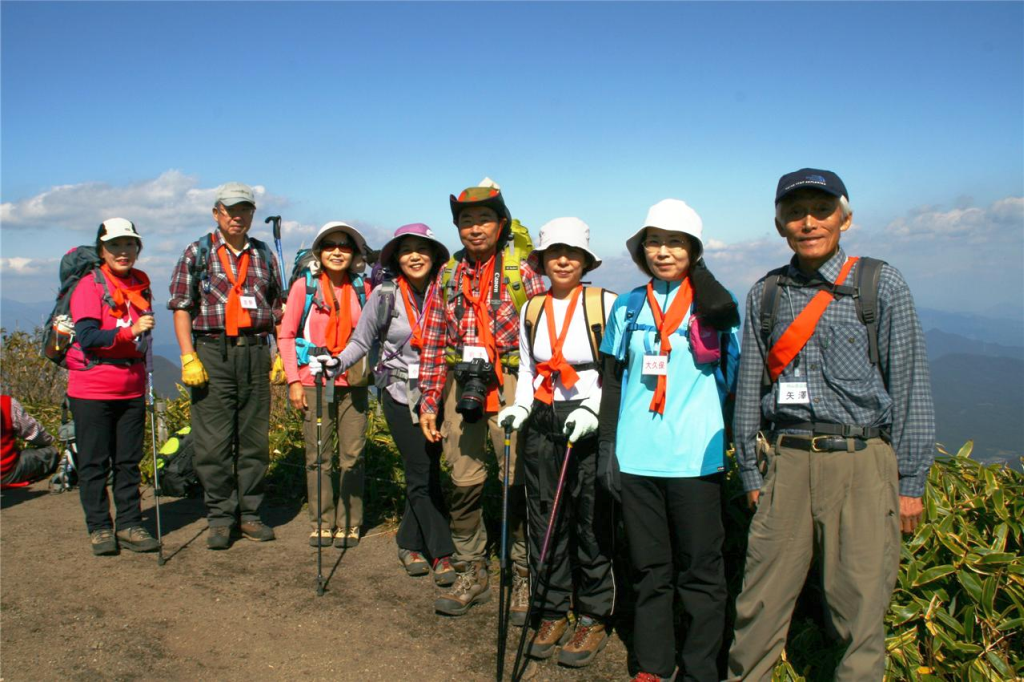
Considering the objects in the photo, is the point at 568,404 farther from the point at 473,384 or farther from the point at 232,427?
the point at 232,427

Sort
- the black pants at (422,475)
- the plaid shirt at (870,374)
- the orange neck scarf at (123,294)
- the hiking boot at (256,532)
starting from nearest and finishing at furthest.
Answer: the plaid shirt at (870,374), the black pants at (422,475), the orange neck scarf at (123,294), the hiking boot at (256,532)

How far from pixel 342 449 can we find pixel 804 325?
362 centimetres

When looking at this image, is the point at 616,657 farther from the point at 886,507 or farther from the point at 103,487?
the point at 103,487

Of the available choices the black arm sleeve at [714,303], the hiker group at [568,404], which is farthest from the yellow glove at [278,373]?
the black arm sleeve at [714,303]

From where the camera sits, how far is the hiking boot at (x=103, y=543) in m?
5.48

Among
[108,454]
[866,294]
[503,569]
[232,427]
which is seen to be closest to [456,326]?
[503,569]

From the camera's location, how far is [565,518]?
13.5 feet

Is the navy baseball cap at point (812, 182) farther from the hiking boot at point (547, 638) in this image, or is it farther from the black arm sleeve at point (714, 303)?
the hiking boot at point (547, 638)

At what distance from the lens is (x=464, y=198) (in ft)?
14.5

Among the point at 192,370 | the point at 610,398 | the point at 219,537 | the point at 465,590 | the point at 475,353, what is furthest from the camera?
Result: the point at 219,537

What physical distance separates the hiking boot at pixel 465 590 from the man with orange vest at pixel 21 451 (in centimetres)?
514

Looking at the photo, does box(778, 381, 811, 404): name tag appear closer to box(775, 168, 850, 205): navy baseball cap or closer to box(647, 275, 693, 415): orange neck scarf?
box(647, 275, 693, 415): orange neck scarf

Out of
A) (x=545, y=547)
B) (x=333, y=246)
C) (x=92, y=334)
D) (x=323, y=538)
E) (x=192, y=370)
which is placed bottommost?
(x=323, y=538)

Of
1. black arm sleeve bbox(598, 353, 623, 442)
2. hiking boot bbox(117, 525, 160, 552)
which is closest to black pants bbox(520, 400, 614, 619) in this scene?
black arm sleeve bbox(598, 353, 623, 442)
